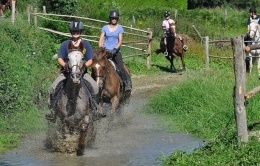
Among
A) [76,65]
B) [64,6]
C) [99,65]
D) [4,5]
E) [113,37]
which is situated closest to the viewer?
[76,65]

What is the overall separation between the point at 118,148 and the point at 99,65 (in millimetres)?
1755

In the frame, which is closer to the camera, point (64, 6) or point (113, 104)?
point (113, 104)

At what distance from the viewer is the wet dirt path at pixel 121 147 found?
1159 centimetres

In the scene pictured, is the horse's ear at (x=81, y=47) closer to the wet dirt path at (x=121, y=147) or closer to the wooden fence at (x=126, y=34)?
the wet dirt path at (x=121, y=147)

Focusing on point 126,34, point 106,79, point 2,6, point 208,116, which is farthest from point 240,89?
point 126,34

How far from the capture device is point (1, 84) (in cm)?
1493

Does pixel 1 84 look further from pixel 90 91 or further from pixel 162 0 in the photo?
pixel 162 0

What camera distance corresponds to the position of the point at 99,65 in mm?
13719

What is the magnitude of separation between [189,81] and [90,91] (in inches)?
191

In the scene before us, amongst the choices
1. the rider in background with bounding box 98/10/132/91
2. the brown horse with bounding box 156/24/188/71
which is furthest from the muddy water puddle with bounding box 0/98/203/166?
the brown horse with bounding box 156/24/188/71

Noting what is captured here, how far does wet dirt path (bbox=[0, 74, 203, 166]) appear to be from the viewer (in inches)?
456

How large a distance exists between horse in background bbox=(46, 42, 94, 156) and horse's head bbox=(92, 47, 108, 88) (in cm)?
136

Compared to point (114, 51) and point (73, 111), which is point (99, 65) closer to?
point (114, 51)

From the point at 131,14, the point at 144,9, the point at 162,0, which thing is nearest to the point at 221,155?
the point at 131,14
